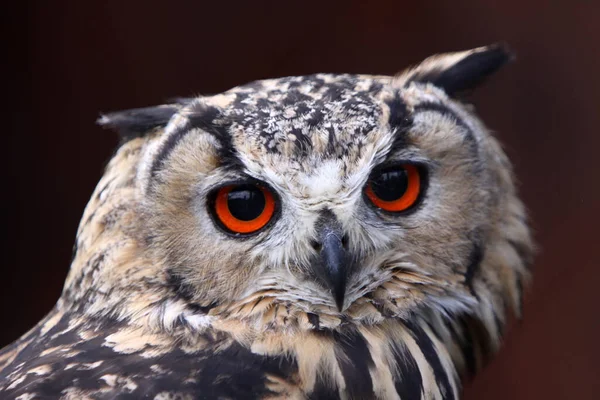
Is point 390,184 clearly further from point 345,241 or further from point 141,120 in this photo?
point 141,120

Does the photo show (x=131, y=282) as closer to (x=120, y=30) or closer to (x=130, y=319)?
(x=130, y=319)

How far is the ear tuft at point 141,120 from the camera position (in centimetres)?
139

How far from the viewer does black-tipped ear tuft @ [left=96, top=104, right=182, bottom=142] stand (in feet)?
4.55

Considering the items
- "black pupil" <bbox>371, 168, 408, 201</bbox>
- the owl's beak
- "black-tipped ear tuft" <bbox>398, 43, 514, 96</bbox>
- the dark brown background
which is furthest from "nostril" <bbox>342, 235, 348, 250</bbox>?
the dark brown background

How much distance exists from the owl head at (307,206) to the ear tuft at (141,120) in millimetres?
12

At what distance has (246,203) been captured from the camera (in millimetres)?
1242

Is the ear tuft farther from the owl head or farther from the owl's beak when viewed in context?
the owl's beak

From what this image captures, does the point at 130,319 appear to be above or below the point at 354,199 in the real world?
below

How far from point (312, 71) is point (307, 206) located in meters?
1.75

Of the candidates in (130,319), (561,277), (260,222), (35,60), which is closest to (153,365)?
(130,319)

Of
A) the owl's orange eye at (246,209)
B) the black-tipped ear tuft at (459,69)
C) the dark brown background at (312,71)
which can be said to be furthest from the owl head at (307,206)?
the dark brown background at (312,71)

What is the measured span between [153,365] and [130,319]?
15 centimetres

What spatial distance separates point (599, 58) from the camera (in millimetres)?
2582

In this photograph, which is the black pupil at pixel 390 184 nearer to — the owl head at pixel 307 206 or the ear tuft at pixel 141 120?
the owl head at pixel 307 206
